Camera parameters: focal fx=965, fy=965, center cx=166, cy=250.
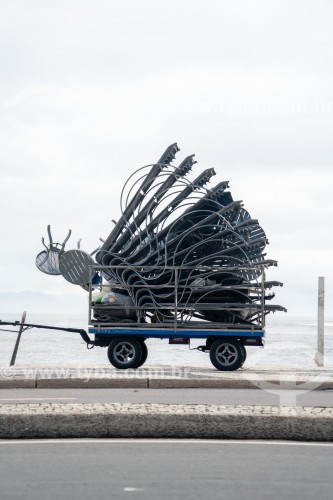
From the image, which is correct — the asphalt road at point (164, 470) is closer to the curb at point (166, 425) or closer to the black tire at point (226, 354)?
the curb at point (166, 425)

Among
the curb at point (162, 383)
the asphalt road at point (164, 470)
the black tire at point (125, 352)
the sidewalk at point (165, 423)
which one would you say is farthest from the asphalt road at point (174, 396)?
the black tire at point (125, 352)

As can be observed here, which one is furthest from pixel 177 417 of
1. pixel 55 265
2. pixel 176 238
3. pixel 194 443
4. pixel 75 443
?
pixel 55 265

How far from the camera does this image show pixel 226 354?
58.7 feet

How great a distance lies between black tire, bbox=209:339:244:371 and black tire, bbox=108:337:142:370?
1382mm

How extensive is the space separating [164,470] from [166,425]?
1.45 meters

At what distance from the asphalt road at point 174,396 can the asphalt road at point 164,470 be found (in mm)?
3823

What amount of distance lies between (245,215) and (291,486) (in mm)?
12017

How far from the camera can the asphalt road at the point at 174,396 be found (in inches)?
471

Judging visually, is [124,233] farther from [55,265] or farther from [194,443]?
[194,443]

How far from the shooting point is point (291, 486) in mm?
6379

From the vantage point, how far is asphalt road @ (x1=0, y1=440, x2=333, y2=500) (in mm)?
6176

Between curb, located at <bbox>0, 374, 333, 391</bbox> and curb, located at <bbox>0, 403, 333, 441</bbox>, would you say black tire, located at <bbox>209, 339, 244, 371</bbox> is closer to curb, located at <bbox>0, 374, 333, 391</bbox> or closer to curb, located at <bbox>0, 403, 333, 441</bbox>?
curb, located at <bbox>0, 374, 333, 391</bbox>

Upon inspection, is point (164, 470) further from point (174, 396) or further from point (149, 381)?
point (149, 381)

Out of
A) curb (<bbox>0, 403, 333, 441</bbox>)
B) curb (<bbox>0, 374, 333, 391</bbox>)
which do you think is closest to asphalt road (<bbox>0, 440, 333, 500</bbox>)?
curb (<bbox>0, 403, 333, 441</bbox>)
